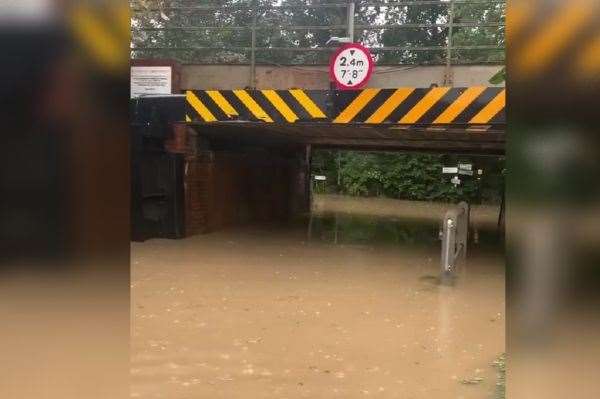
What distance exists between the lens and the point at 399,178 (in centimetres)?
3619

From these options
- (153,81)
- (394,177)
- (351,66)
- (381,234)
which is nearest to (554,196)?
(351,66)

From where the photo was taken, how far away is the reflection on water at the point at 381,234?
12234 millimetres

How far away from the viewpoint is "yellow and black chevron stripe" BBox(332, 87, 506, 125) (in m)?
8.35

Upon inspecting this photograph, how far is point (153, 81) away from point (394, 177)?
27.4 m

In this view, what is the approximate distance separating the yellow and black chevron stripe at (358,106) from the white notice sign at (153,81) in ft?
1.72

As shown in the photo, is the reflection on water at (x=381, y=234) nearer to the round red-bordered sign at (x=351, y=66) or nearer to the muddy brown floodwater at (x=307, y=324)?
the muddy brown floodwater at (x=307, y=324)

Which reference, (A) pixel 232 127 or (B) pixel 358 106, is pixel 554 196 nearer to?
(B) pixel 358 106

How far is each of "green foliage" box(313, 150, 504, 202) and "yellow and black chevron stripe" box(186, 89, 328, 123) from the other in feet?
76.2

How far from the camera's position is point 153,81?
33.5ft

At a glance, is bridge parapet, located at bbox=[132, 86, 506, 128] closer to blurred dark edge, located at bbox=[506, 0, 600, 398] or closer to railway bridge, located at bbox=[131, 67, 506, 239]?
railway bridge, located at bbox=[131, 67, 506, 239]

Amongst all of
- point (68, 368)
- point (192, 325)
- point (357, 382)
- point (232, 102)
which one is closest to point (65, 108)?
point (68, 368)

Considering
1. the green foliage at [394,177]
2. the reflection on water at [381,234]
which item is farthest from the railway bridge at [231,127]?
the green foliage at [394,177]

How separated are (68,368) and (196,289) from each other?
5.62 m

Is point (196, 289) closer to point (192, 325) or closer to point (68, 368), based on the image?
point (192, 325)
